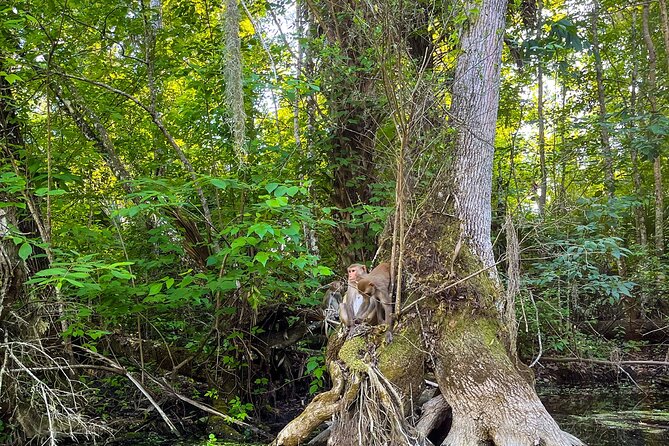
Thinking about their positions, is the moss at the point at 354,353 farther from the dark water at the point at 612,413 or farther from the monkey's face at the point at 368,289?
the dark water at the point at 612,413

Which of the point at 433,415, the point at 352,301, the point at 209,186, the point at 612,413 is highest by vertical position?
the point at 209,186

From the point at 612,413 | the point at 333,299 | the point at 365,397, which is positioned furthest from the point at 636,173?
the point at 365,397

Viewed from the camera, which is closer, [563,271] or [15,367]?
[15,367]

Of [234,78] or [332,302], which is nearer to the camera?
[234,78]

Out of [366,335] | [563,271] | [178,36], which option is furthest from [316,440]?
[178,36]

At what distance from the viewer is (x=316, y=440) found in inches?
193

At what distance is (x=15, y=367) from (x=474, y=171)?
482 cm

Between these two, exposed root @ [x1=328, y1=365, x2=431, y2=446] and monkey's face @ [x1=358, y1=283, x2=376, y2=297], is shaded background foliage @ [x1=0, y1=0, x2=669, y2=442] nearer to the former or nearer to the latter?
monkey's face @ [x1=358, y1=283, x2=376, y2=297]

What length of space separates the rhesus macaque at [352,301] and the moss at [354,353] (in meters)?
0.22

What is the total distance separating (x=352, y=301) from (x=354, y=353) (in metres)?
0.67

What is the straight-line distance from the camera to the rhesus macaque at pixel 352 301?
4984 mm

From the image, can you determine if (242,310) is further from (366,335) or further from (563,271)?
(563,271)

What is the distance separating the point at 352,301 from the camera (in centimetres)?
518

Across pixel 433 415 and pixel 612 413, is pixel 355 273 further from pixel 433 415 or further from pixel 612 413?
pixel 612 413
